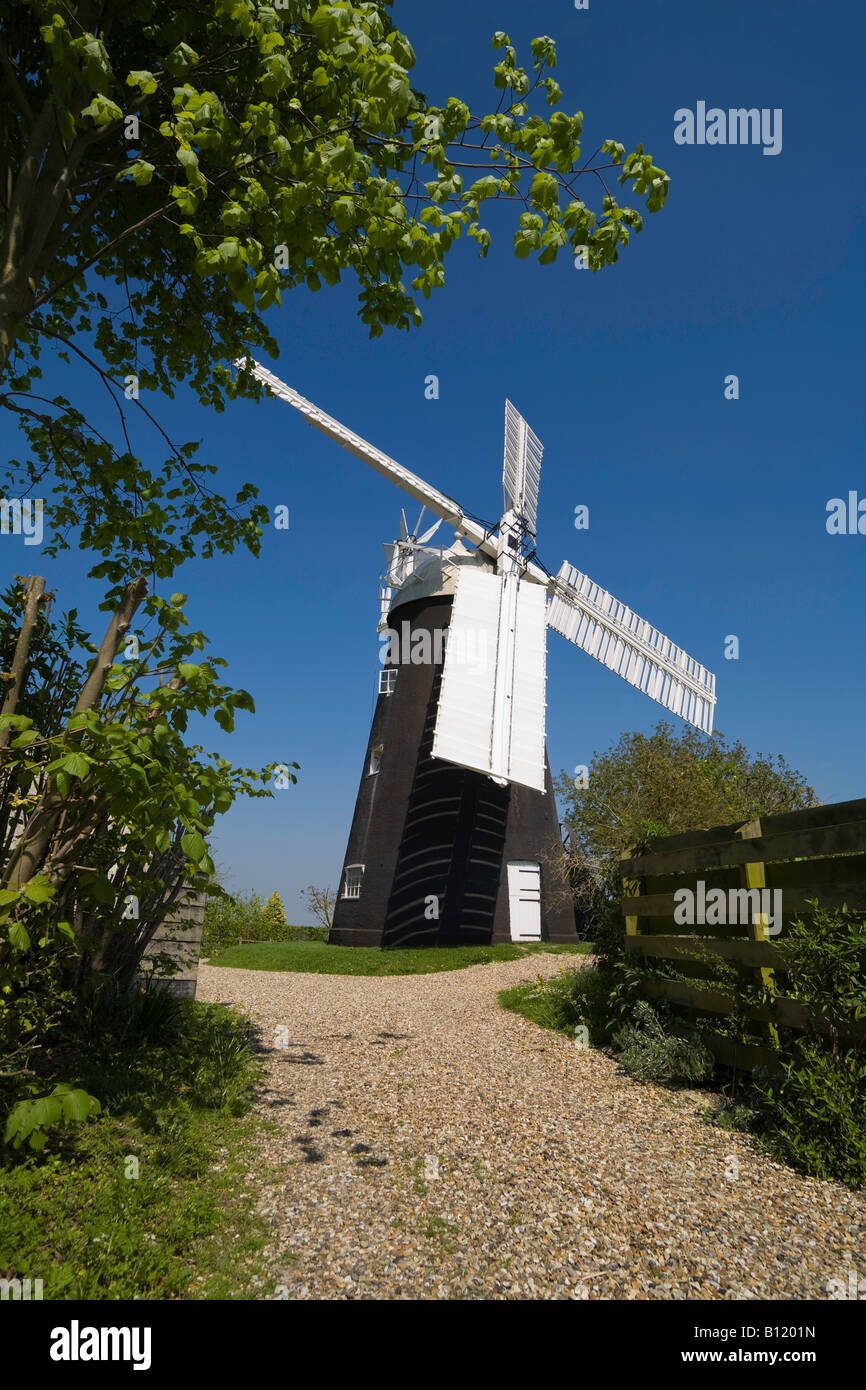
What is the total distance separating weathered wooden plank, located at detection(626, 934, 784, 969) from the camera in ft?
18.7

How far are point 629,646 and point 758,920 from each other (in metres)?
20.7

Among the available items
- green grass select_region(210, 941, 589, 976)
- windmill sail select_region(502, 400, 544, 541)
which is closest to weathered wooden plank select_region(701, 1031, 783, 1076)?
green grass select_region(210, 941, 589, 976)

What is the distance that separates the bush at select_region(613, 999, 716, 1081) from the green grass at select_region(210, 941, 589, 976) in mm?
→ 10020

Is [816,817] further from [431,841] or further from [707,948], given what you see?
[431,841]

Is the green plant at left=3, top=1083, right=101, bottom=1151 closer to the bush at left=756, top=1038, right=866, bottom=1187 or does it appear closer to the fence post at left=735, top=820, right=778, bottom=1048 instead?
the bush at left=756, top=1038, right=866, bottom=1187

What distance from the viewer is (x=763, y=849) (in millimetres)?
5949

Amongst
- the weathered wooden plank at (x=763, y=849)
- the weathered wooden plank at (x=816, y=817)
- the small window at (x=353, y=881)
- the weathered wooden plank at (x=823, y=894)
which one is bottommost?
the small window at (x=353, y=881)

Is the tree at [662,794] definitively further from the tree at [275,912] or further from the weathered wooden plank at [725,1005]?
the tree at [275,912]

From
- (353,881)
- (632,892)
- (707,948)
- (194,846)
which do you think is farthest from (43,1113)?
(353,881)

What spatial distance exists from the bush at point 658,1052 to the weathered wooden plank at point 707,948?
2.05ft

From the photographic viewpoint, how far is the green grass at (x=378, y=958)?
56.5 feet

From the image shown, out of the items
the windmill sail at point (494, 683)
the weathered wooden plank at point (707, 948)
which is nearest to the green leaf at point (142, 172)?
the weathered wooden plank at point (707, 948)
